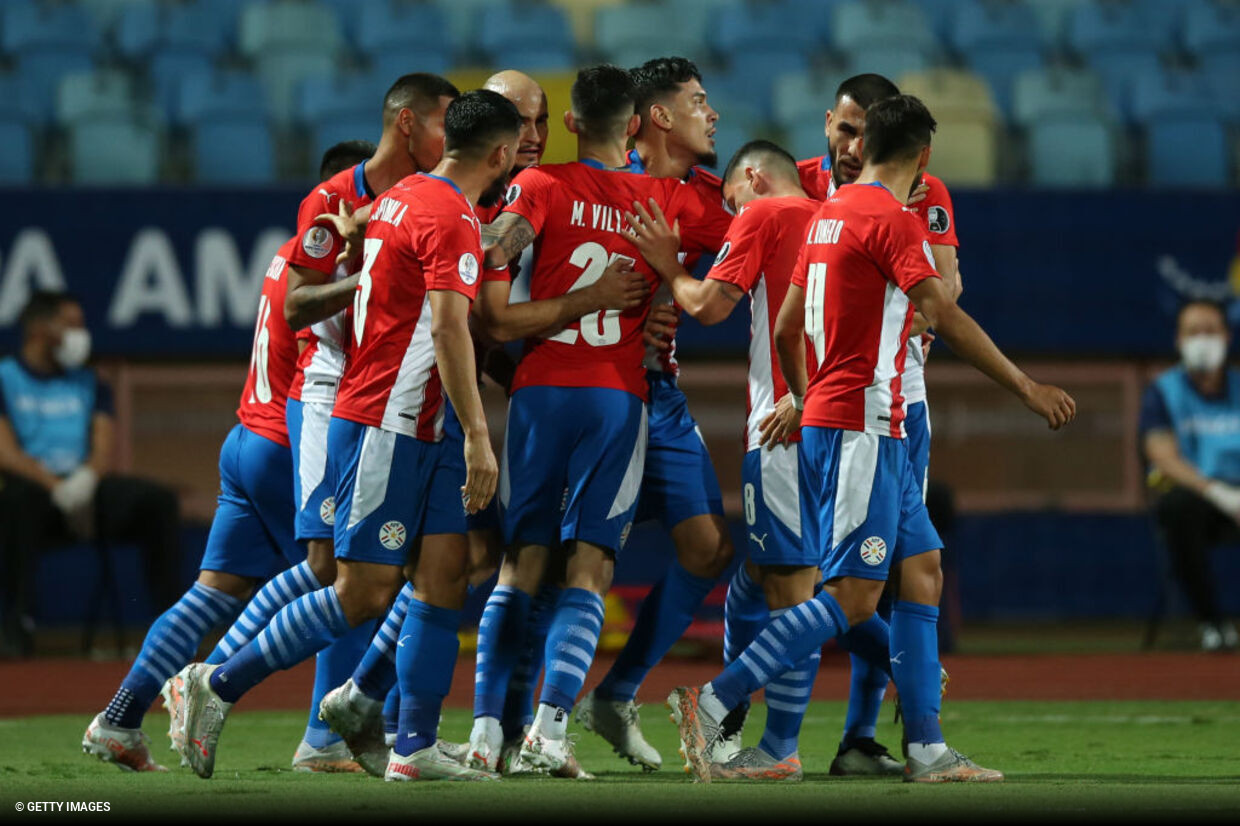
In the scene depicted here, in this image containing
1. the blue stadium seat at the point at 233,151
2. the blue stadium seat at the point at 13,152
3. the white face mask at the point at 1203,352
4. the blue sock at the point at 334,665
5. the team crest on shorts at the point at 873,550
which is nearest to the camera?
the team crest on shorts at the point at 873,550

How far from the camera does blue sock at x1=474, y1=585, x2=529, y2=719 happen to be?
5.46m

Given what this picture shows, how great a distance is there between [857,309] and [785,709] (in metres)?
1.26

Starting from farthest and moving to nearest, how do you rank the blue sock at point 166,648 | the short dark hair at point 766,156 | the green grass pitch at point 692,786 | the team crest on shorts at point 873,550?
the short dark hair at point 766,156
the blue sock at point 166,648
the team crest on shorts at point 873,550
the green grass pitch at point 692,786

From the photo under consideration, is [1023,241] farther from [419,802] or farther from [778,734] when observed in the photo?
[419,802]

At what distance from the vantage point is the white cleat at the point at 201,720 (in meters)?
5.15

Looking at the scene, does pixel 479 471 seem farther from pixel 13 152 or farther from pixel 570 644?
pixel 13 152

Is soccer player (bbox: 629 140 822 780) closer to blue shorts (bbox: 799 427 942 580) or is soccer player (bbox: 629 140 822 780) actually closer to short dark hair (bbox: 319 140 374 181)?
blue shorts (bbox: 799 427 942 580)

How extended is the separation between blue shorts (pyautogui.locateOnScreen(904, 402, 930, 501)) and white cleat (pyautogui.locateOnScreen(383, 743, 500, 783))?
173 centimetres

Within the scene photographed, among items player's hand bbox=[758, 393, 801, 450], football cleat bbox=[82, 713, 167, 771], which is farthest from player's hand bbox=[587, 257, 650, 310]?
football cleat bbox=[82, 713, 167, 771]

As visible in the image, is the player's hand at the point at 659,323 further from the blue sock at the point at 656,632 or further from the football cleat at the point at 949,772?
Answer: the football cleat at the point at 949,772

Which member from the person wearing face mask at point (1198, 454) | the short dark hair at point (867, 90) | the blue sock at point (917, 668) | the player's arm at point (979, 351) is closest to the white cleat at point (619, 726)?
the blue sock at point (917, 668)

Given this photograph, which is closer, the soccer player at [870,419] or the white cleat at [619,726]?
the soccer player at [870,419]

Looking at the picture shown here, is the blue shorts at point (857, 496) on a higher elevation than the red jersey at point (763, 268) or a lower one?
lower

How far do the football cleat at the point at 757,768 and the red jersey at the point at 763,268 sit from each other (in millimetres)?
961
